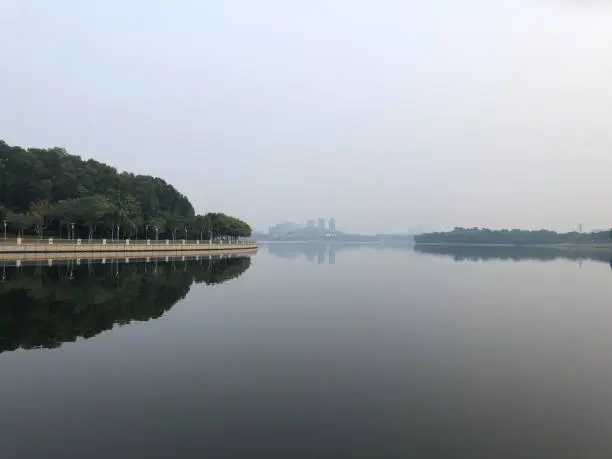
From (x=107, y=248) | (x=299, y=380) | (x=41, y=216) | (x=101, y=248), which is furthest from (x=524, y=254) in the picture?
(x=299, y=380)

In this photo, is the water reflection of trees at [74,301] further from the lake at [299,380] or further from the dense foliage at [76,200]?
the dense foliage at [76,200]

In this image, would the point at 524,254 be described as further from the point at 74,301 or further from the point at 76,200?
the point at 74,301

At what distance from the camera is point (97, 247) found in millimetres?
52531

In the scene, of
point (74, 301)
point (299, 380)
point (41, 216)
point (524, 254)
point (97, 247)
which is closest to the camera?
point (299, 380)

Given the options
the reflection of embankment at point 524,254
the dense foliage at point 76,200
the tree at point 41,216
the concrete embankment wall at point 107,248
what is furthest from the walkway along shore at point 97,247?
the reflection of embankment at point 524,254

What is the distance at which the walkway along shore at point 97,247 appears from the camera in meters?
45.5

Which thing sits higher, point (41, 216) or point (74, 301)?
point (41, 216)

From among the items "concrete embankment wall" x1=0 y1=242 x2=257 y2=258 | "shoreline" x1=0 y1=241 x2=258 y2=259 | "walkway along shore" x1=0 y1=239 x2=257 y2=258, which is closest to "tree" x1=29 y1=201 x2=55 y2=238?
"walkway along shore" x1=0 y1=239 x2=257 y2=258

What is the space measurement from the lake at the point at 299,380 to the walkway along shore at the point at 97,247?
29204 millimetres

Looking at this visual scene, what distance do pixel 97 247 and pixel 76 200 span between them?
9.75 metres

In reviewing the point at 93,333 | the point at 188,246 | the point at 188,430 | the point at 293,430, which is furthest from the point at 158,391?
the point at 188,246

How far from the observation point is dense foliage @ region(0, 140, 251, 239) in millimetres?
56906

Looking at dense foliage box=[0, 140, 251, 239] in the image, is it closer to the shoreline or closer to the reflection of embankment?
the shoreline

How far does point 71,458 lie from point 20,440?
120 cm
